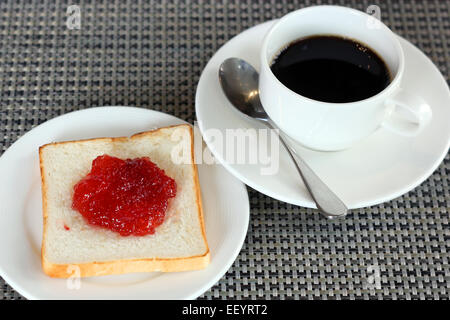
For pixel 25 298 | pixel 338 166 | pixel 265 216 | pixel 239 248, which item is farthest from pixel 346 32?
pixel 25 298

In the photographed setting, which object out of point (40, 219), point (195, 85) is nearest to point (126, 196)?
point (40, 219)

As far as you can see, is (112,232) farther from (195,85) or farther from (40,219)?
(195,85)

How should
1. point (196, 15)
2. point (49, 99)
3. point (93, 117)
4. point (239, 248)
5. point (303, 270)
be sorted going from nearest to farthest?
point (239, 248)
point (303, 270)
point (93, 117)
point (49, 99)
point (196, 15)

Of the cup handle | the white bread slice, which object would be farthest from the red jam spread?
the cup handle

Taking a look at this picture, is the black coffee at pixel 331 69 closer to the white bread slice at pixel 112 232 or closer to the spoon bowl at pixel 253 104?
the spoon bowl at pixel 253 104

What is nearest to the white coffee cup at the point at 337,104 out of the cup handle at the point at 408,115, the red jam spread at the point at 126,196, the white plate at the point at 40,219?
the cup handle at the point at 408,115

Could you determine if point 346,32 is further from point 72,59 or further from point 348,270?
point 72,59

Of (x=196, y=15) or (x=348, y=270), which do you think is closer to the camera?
(x=348, y=270)
